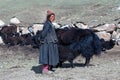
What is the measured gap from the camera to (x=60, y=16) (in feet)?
75.5

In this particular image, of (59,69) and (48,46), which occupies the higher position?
(48,46)

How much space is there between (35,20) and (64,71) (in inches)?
461

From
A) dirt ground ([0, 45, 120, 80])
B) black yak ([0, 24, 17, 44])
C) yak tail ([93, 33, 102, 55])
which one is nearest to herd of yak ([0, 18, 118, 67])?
yak tail ([93, 33, 102, 55])

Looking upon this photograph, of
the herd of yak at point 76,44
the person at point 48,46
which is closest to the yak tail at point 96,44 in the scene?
the herd of yak at point 76,44

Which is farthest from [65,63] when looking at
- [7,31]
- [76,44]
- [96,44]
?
[7,31]

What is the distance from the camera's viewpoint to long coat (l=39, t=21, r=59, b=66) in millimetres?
10555

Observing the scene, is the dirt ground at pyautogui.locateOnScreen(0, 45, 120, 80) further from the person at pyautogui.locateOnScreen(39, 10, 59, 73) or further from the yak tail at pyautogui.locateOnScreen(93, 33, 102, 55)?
the yak tail at pyautogui.locateOnScreen(93, 33, 102, 55)

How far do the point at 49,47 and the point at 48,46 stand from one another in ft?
0.11

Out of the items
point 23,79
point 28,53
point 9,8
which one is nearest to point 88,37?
point 23,79

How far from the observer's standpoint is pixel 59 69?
1125cm

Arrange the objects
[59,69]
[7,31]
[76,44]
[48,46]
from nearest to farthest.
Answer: [48,46] < [59,69] < [76,44] < [7,31]

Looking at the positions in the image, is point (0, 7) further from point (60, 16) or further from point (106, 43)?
point (106, 43)

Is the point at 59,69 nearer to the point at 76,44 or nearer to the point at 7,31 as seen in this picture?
the point at 76,44

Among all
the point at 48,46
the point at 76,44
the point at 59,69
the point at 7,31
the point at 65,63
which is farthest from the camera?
the point at 7,31
